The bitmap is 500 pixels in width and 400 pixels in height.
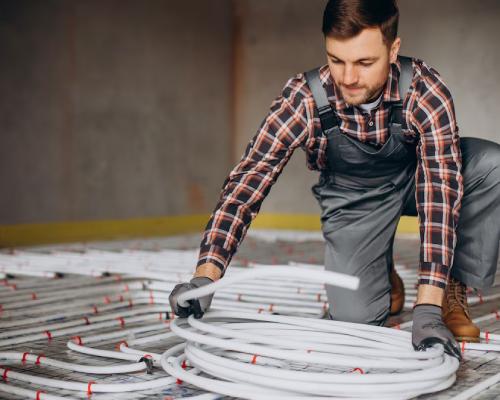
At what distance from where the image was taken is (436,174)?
6.63 feet

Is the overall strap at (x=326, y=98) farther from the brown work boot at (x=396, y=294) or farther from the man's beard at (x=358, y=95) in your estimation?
the brown work boot at (x=396, y=294)

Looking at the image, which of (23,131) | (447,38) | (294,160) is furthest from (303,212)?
(23,131)

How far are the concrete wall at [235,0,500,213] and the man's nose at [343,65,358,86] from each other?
5807 mm

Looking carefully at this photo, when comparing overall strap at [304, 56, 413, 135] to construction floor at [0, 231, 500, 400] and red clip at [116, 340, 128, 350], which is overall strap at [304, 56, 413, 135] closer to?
construction floor at [0, 231, 500, 400]

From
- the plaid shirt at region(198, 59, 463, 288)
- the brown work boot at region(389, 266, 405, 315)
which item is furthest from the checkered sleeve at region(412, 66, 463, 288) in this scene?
the brown work boot at region(389, 266, 405, 315)

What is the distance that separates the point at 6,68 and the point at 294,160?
12.2 ft

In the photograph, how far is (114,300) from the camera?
10.3 feet

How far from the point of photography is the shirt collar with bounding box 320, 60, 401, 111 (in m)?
2.12

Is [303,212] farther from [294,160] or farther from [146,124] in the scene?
[146,124]

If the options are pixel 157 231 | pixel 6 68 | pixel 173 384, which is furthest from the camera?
pixel 157 231

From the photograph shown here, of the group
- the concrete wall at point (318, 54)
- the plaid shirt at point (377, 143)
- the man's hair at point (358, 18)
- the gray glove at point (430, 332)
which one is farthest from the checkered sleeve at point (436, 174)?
the concrete wall at point (318, 54)

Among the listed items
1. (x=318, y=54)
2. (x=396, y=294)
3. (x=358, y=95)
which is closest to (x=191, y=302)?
(x=358, y=95)

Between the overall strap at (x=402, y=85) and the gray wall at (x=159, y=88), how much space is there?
477 cm

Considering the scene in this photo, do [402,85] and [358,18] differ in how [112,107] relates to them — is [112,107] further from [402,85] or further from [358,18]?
[358,18]
